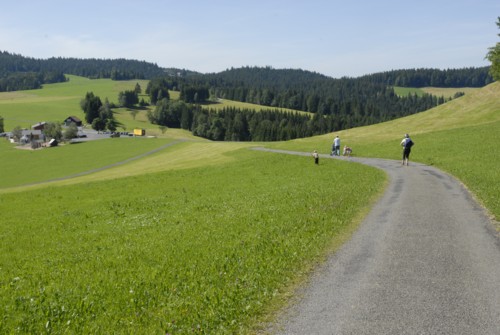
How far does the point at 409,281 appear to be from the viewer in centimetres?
1081

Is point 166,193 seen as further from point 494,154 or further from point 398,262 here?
point 494,154

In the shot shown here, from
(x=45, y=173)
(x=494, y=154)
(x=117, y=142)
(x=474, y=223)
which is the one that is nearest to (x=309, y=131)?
(x=117, y=142)

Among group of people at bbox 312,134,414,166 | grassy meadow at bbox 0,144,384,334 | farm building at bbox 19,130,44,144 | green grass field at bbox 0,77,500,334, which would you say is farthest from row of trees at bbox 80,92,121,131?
grassy meadow at bbox 0,144,384,334

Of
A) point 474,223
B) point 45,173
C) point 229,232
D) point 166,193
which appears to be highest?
point 474,223

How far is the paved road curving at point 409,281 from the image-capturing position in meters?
8.65

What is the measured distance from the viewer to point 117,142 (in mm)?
119125

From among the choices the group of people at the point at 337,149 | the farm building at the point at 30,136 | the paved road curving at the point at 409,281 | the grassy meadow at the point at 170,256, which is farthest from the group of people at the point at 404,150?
the farm building at the point at 30,136

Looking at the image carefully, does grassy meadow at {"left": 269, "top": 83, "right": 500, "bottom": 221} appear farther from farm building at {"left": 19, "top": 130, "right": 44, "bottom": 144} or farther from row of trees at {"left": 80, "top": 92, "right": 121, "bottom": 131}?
row of trees at {"left": 80, "top": 92, "right": 121, "bottom": 131}

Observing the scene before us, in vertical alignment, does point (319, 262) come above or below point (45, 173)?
above

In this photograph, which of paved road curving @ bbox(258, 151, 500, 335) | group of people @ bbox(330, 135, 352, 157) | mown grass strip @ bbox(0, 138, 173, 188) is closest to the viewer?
paved road curving @ bbox(258, 151, 500, 335)

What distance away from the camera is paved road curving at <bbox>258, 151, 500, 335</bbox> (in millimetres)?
8648

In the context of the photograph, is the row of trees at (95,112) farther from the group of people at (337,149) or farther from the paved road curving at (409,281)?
the paved road curving at (409,281)

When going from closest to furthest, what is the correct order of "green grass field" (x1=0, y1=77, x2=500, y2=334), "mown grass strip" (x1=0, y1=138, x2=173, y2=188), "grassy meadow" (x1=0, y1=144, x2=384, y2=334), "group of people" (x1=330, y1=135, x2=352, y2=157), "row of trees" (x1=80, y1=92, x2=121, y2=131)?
"grassy meadow" (x1=0, y1=144, x2=384, y2=334) → "green grass field" (x1=0, y1=77, x2=500, y2=334) → "group of people" (x1=330, y1=135, x2=352, y2=157) → "mown grass strip" (x1=0, y1=138, x2=173, y2=188) → "row of trees" (x1=80, y1=92, x2=121, y2=131)

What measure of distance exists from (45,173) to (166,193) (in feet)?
185
